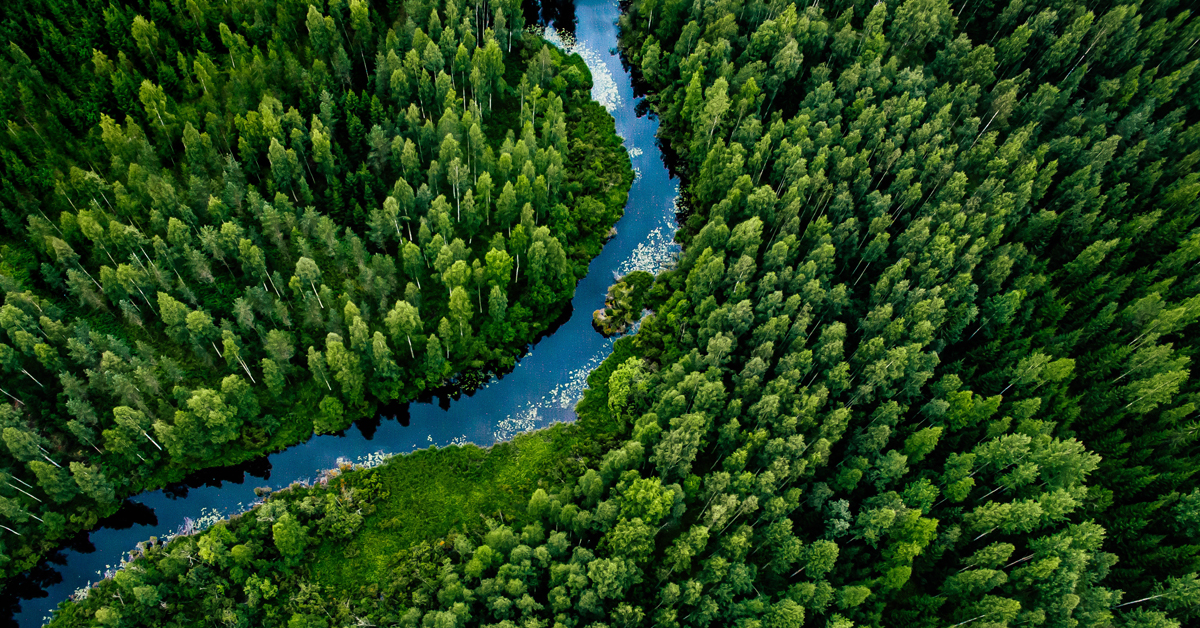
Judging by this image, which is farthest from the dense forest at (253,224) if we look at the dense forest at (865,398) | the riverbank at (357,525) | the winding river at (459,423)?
the dense forest at (865,398)

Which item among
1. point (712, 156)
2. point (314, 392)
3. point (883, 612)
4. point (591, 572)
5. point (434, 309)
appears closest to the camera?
point (591, 572)

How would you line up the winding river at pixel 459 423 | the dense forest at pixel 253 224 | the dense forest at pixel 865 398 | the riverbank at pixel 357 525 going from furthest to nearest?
the dense forest at pixel 253 224
the winding river at pixel 459 423
the riverbank at pixel 357 525
the dense forest at pixel 865 398

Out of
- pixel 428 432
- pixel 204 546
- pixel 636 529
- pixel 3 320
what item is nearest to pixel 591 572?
pixel 636 529

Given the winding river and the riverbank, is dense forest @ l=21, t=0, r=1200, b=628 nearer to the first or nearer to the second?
the riverbank

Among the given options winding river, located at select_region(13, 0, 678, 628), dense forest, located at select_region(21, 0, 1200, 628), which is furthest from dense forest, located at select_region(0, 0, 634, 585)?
dense forest, located at select_region(21, 0, 1200, 628)

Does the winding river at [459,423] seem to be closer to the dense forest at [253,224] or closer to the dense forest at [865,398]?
the dense forest at [253,224]

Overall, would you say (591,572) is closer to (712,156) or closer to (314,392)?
(314,392)
